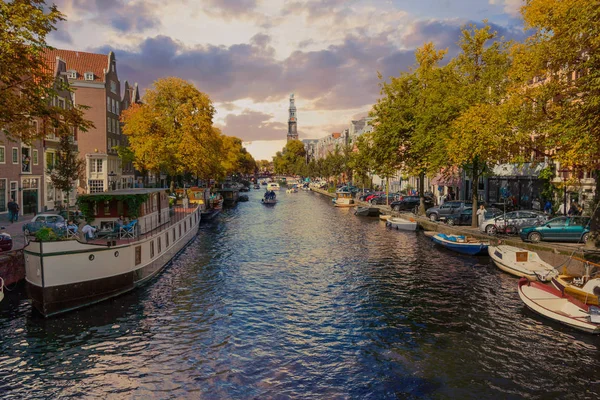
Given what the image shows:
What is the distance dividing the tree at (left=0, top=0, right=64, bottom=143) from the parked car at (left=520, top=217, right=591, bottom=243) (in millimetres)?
30338

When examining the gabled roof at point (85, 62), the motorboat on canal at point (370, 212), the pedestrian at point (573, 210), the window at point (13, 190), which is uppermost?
the gabled roof at point (85, 62)

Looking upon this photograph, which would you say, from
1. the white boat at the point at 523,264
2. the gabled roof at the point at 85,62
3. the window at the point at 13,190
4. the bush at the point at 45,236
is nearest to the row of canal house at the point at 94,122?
the gabled roof at the point at 85,62

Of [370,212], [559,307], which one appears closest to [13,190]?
[370,212]

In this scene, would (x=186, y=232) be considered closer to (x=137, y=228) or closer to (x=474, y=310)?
(x=137, y=228)

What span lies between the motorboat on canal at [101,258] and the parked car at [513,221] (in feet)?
81.6

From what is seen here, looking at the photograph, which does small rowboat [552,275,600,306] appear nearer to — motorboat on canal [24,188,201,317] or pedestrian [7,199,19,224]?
motorboat on canal [24,188,201,317]

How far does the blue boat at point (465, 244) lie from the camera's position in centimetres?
3334

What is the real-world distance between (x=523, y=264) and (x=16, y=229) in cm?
3617

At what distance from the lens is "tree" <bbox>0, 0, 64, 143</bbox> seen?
20453mm

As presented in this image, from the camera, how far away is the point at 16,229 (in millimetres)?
36188

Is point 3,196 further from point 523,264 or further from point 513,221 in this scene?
point 513,221

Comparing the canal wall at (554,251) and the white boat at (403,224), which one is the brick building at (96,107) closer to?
the white boat at (403,224)

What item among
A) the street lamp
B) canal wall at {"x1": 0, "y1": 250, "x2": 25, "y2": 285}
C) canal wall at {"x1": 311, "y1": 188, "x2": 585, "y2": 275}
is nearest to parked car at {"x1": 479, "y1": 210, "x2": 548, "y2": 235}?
canal wall at {"x1": 311, "y1": 188, "x2": 585, "y2": 275}

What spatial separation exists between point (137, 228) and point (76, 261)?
17.5 feet
